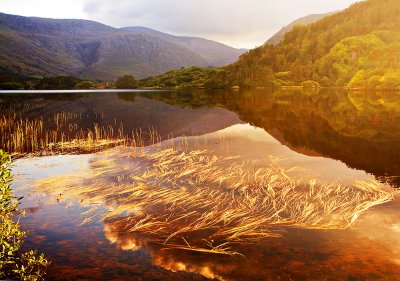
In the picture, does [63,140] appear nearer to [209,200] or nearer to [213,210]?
[209,200]

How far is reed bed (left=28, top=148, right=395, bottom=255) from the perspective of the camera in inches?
457

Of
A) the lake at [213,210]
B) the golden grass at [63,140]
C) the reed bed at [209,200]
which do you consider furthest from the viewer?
the golden grass at [63,140]

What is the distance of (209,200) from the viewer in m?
14.5

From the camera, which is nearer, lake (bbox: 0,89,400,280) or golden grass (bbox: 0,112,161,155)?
lake (bbox: 0,89,400,280)

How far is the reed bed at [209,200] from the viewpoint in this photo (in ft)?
38.1

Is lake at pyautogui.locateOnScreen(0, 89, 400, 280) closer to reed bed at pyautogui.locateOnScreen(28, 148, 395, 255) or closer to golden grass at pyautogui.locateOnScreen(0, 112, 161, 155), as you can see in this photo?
reed bed at pyautogui.locateOnScreen(28, 148, 395, 255)

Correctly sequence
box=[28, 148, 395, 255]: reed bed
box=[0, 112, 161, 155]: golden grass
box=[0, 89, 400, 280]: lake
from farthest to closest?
box=[0, 112, 161, 155]: golden grass < box=[28, 148, 395, 255]: reed bed < box=[0, 89, 400, 280]: lake

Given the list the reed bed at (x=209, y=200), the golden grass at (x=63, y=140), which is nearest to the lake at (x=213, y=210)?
the reed bed at (x=209, y=200)

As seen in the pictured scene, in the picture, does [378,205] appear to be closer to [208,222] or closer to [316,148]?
[208,222]

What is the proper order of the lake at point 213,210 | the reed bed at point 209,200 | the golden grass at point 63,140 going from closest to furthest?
the lake at point 213,210 < the reed bed at point 209,200 < the golden grass at point 63,140

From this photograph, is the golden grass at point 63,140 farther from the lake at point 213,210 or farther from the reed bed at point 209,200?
the reed bed at point 209,200

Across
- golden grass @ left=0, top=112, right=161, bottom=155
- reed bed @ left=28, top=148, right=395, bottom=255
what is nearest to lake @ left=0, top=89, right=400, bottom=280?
reed bed @ left=28, top=148, right=395, bottom=255

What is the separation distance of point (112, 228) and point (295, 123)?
34.6m

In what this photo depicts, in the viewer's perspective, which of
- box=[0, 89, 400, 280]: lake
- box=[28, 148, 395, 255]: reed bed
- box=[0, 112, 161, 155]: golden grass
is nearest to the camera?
box=[0, 89, 400, 280]: lake
